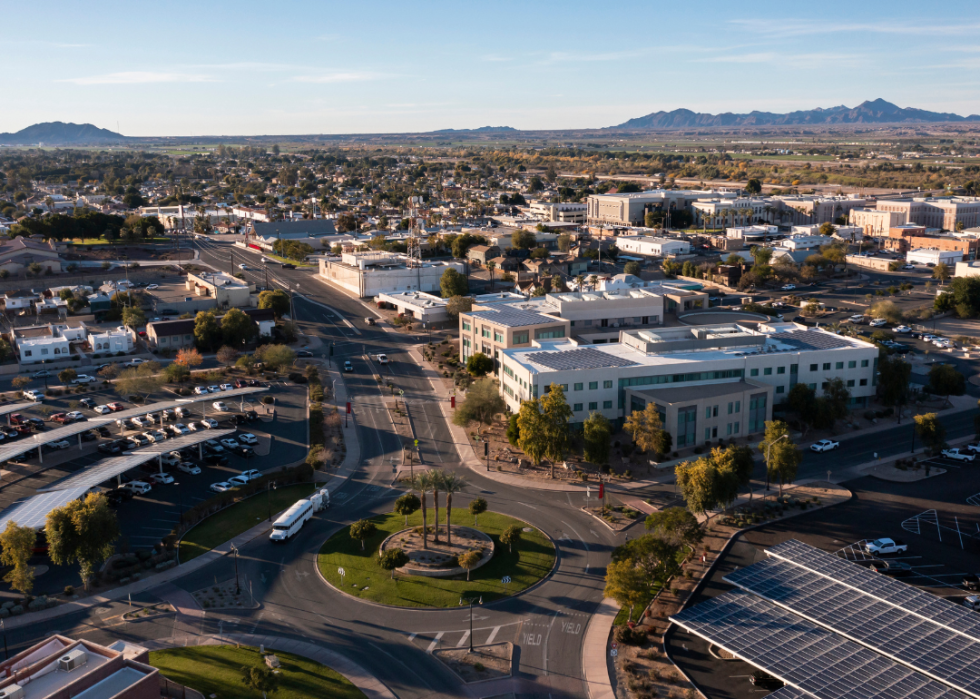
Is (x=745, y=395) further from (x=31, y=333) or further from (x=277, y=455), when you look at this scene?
(x=31, y=333)

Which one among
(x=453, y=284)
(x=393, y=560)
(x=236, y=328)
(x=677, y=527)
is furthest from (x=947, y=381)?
(x=236, y=328)

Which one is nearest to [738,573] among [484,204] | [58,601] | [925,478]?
[925,478]

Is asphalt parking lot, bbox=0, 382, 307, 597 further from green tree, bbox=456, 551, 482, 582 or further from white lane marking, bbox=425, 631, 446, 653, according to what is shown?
white lane marking, bbox=425, 631, 446, 653

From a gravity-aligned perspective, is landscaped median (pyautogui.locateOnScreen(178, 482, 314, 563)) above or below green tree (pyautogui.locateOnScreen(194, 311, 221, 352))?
below

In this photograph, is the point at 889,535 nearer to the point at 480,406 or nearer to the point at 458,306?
the point at 480,406

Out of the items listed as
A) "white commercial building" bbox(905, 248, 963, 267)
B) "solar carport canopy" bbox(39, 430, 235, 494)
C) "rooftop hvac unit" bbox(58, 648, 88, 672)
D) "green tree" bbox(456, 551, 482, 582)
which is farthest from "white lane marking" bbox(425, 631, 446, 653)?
"white commercial building" bbox(905, 248, 963, 267)

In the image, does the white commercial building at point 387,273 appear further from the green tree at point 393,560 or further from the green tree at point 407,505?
the green tree at point 393,560

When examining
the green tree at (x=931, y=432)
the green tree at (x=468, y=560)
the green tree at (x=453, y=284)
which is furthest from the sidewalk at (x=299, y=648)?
the green tree at (x=453, y=284)
